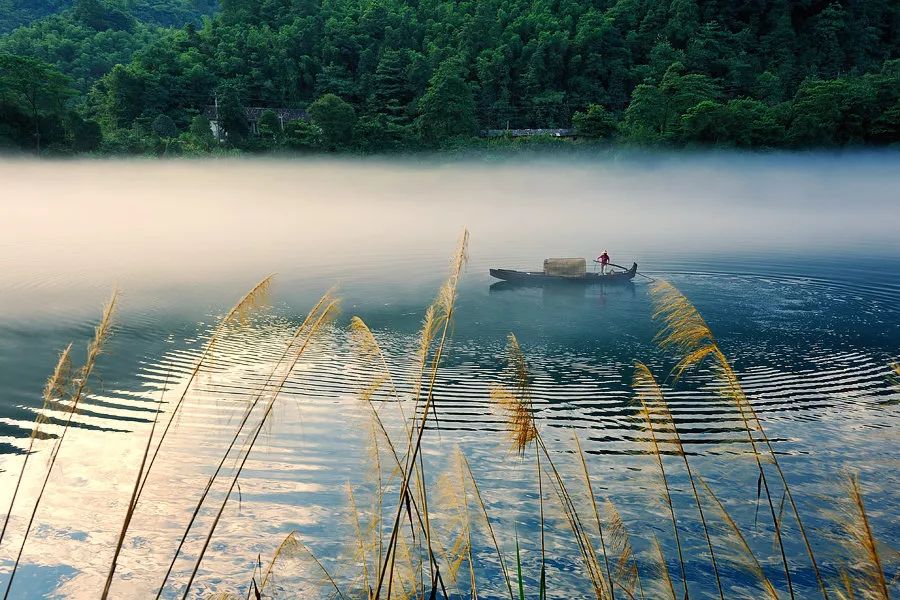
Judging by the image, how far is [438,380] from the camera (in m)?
15.9

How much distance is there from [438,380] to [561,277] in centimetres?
1079

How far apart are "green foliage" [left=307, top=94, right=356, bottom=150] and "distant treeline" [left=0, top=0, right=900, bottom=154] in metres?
0.14

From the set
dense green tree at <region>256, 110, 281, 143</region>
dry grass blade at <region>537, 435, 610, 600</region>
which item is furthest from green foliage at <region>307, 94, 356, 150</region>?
dry grass blade at <region>537, 435, 610, 600</region>

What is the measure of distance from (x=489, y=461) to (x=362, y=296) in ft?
46.0

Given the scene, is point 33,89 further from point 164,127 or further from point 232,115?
point 232,115

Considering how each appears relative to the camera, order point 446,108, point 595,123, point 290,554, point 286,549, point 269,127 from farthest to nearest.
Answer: point 446,108
point 595,123
point 269,127
point 286,549
point 290,554

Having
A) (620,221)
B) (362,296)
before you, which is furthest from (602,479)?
(620,221)

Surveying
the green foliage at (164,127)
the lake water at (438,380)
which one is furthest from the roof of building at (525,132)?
the lake water at (438,380)

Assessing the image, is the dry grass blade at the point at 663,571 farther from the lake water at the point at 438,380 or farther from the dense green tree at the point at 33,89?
the dense green tree at the point at 33,89

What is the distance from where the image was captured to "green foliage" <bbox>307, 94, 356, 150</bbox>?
7312 cm

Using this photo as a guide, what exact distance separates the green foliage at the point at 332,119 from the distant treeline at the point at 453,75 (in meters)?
0.14

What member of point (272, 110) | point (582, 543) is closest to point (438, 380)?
point (582, 543)

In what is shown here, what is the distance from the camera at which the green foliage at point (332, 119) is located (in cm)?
7312

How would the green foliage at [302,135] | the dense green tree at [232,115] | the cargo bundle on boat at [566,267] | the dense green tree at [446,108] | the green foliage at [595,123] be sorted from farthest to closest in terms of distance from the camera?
the dense green tree at [446,108] < the green foliage at [595,123] < the dense green tree at [232,115] < the green foliage at [302,135] < the cargo bundle on boat at [566,267]
